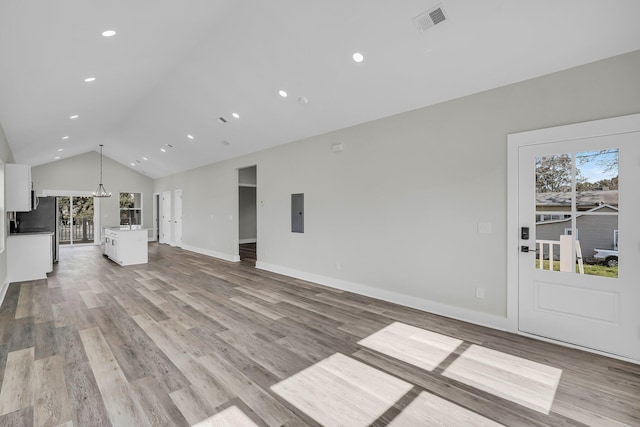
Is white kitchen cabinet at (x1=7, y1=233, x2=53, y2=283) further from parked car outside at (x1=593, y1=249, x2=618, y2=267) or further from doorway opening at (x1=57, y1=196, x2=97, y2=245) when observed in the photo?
parked car outside at (x1=593, y1=249, x2=618, y2=267)

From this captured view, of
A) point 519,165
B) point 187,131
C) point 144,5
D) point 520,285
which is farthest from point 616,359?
point 187,131

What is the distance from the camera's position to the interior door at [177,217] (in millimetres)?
A: 10453

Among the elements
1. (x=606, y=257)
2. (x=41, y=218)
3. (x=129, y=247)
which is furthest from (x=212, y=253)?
(x=606, y=257)

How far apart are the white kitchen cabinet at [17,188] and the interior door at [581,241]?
296 inches

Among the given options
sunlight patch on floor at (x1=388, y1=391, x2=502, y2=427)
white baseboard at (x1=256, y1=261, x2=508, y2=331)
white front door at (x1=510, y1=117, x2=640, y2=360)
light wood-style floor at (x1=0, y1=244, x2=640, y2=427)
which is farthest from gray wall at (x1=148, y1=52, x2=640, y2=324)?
sunlight patch on floor at (x1=388, y1=391, x2=502, y2=427)

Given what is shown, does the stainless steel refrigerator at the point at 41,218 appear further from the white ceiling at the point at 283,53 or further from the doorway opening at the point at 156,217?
the doorway opening at the point at 156,217

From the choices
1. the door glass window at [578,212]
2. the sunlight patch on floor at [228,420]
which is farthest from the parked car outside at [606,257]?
the sunlight patch on floor at [228,420]

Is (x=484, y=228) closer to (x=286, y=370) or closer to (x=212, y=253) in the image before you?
(x=286, y=370)

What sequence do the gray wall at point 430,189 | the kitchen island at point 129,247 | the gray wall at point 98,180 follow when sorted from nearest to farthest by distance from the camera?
the gray wall at point 430,189
the kitchen island at point 129,247
the gray wall at point 98,180

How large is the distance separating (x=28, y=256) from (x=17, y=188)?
4.55ft

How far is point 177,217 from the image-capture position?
35.0 ft

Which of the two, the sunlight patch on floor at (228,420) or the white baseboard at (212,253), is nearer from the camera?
the sunlight patch on floor at (228,420)

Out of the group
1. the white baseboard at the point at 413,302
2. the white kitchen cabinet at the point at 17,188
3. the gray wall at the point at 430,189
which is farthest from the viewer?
the white kitchen cabinet at the point at 17,188

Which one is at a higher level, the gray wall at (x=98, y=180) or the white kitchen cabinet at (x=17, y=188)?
the gray wall at (x=98, y=180)
